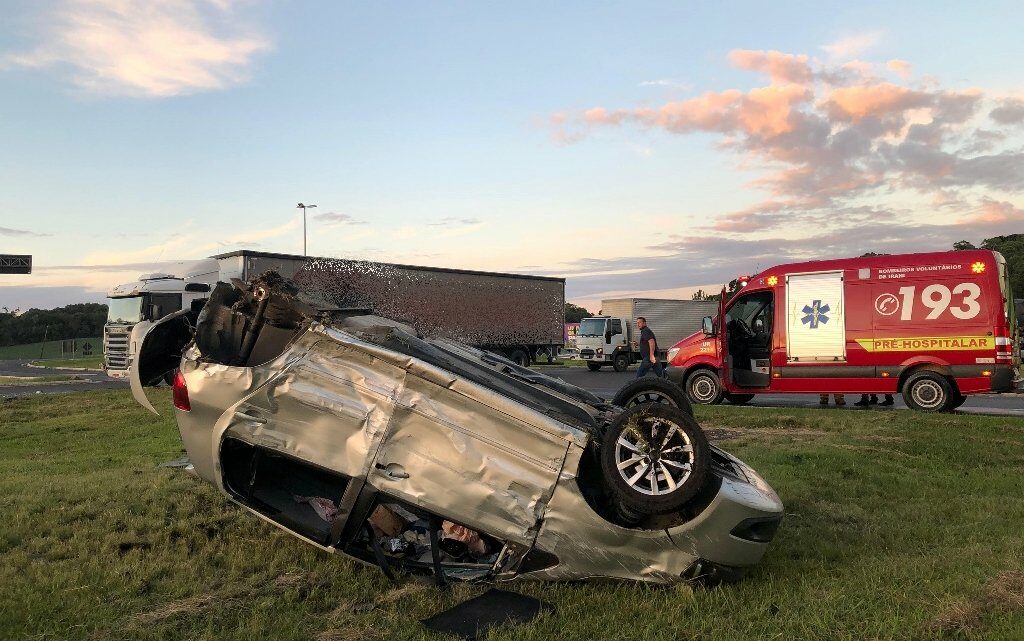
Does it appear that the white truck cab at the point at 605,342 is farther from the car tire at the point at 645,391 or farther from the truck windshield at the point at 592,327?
the car tire at the point at 645,391

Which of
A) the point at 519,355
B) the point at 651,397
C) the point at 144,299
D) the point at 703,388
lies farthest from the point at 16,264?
the point at 651,397

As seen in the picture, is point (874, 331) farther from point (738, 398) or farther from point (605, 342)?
point (605, 342)

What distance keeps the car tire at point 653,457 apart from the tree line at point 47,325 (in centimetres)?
6979

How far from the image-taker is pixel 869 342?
12922 millimetres

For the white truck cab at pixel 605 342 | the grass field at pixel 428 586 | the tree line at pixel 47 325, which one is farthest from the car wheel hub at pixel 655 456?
the tree line at pixel 47 325

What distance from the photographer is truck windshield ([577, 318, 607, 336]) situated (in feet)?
102

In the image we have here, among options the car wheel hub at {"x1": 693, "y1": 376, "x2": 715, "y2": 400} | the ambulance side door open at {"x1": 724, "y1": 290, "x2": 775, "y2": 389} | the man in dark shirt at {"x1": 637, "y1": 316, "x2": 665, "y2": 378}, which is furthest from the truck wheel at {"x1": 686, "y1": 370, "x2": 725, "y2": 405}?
the man in dark shirt at {"x1": 637, "y1": 316, "x2": 665, "y2": 378}

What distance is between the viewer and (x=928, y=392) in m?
12.6

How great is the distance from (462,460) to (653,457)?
0.96 m

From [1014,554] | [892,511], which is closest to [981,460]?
[892,511]

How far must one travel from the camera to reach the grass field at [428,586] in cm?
349

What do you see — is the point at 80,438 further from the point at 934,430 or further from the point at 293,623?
the point at 934,430

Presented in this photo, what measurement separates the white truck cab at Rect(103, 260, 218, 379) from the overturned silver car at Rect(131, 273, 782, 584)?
684 inches

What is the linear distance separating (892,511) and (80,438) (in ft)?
A: 34.0
